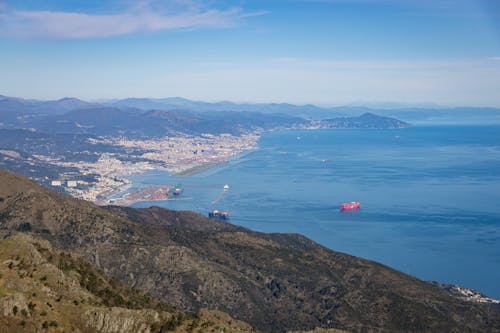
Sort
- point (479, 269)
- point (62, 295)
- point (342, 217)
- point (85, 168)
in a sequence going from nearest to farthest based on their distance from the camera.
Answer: point (62, 295) < point (479, 269) < point (342, 217) < point (85, 168)

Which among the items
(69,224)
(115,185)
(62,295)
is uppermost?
(62,295)

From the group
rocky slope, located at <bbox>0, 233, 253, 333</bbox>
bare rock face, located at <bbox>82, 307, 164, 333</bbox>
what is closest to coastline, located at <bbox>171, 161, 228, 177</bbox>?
rocky slope, located at <bbox>0, 233, 253, 333</bbox>

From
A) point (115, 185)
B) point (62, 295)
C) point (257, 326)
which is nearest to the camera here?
point (62, 295)

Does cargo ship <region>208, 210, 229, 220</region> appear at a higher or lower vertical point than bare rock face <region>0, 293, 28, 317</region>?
lower

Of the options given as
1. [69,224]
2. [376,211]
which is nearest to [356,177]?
[376,211]

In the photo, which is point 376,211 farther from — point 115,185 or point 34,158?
point 34,158

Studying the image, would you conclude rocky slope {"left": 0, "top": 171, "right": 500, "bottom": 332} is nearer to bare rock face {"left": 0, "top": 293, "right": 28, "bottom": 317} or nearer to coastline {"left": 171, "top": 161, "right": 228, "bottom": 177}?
bare rock face {"left": 0, "top": 293, "right": 28, "bottom": 317}

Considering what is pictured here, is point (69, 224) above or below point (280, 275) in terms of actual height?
above
